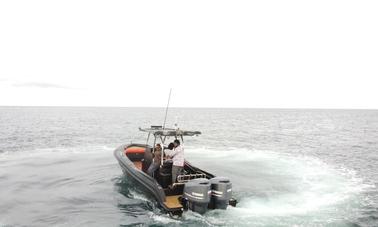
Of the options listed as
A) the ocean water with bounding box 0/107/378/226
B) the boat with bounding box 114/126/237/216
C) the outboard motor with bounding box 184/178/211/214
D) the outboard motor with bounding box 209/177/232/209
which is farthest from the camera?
the ocean water with bounding box 0/107/378/226

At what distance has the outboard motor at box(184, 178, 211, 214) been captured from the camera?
10883 mm

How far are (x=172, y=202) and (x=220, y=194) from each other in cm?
203

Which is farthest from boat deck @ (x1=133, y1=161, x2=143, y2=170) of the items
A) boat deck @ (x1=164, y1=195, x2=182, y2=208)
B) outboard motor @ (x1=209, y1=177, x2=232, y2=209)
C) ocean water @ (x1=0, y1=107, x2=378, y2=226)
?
outboard motor @ (x1=209, y1=177, x2=232, y2=209)

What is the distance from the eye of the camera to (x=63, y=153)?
2769cm

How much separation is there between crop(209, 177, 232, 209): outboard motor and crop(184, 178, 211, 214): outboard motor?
0.41 meters

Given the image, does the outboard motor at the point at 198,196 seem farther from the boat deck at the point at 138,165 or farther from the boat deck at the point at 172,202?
the boat deck at the point at 138,165

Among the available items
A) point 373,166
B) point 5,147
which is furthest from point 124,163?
point 5,147

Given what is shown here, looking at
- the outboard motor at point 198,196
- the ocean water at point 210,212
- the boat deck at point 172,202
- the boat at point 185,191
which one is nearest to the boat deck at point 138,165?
the ocean water at point 210,212

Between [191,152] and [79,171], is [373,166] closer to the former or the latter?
[191,152]

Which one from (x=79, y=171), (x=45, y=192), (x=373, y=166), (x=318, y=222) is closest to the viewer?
(x=318, y=222)

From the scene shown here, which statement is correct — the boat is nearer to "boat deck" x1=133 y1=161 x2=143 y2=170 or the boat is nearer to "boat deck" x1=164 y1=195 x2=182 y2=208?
"boat deck" x1=164 y1=195 x2=182 y2=208

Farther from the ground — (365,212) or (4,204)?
(365,212)

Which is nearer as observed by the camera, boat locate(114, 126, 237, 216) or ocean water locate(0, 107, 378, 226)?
boat locate(114, 126, 237, 216)

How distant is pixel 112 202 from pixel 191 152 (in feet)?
48.8
